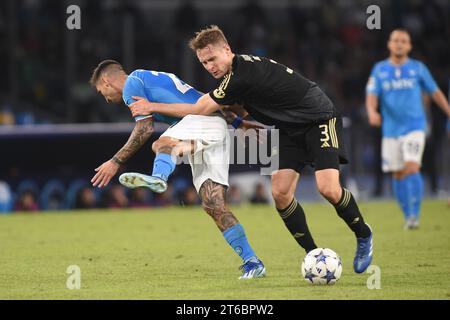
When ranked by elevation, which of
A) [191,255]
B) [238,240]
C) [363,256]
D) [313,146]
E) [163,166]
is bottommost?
[191,255]

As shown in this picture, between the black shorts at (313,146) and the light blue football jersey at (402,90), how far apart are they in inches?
188

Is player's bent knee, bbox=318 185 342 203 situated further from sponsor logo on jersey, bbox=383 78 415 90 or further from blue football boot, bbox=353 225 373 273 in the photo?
sponsor logo on jersey, bbox=383 78 415 90

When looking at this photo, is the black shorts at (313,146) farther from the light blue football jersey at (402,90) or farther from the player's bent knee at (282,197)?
the light blue football jersey at (402,90)

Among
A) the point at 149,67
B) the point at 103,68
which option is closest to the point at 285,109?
the point at 103,68

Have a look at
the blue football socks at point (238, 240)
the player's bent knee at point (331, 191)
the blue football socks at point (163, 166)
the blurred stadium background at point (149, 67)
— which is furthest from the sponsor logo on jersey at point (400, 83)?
the blue football socks at point (163, 166)

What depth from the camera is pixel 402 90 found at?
12883 millimetres

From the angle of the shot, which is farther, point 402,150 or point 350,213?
point 402,150

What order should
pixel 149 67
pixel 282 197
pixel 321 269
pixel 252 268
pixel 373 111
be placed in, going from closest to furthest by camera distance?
pixel 321 269 → pixel 252 268 → pixel 282 197 → pixel 373 111 → pixel 149 67

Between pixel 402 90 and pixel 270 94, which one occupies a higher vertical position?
pixel 270 94

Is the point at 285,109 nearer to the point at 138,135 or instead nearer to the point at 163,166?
the point at 163,166

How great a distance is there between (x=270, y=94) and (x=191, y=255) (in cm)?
284

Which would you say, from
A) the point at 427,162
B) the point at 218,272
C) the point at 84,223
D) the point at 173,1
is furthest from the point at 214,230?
the point at 173,1

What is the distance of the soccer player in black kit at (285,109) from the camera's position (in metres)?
7.64

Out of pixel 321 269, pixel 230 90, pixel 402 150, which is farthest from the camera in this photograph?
pixel 402 150
